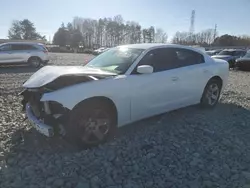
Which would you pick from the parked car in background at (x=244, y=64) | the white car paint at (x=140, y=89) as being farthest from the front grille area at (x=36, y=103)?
the parked car in background at (x=244, y=64)

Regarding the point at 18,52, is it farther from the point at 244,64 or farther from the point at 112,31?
the point at 112,31

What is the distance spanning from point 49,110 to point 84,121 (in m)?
0.52

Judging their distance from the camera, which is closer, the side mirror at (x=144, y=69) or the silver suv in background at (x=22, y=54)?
the side mirror at (x=144, y=69)

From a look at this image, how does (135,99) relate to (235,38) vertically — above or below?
below

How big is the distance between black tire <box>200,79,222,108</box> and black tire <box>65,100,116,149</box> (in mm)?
2845

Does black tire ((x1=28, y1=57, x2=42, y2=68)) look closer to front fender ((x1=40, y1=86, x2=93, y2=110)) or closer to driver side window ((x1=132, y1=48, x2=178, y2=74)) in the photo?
driver side window ((x1=132, y1=48, x2=178, y2=74))

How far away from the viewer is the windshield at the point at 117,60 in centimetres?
488

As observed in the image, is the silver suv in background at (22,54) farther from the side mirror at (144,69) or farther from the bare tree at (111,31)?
the bare tree at (111,31)

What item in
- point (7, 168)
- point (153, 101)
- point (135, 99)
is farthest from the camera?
point (153, 101)

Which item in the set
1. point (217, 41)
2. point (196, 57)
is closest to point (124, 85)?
point (196, 57)

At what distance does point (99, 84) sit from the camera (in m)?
4.21

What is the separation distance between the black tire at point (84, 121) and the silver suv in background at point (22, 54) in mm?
14025

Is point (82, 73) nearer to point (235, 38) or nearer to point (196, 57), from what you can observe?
point (196, 57)

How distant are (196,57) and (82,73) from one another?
2.97 meters
